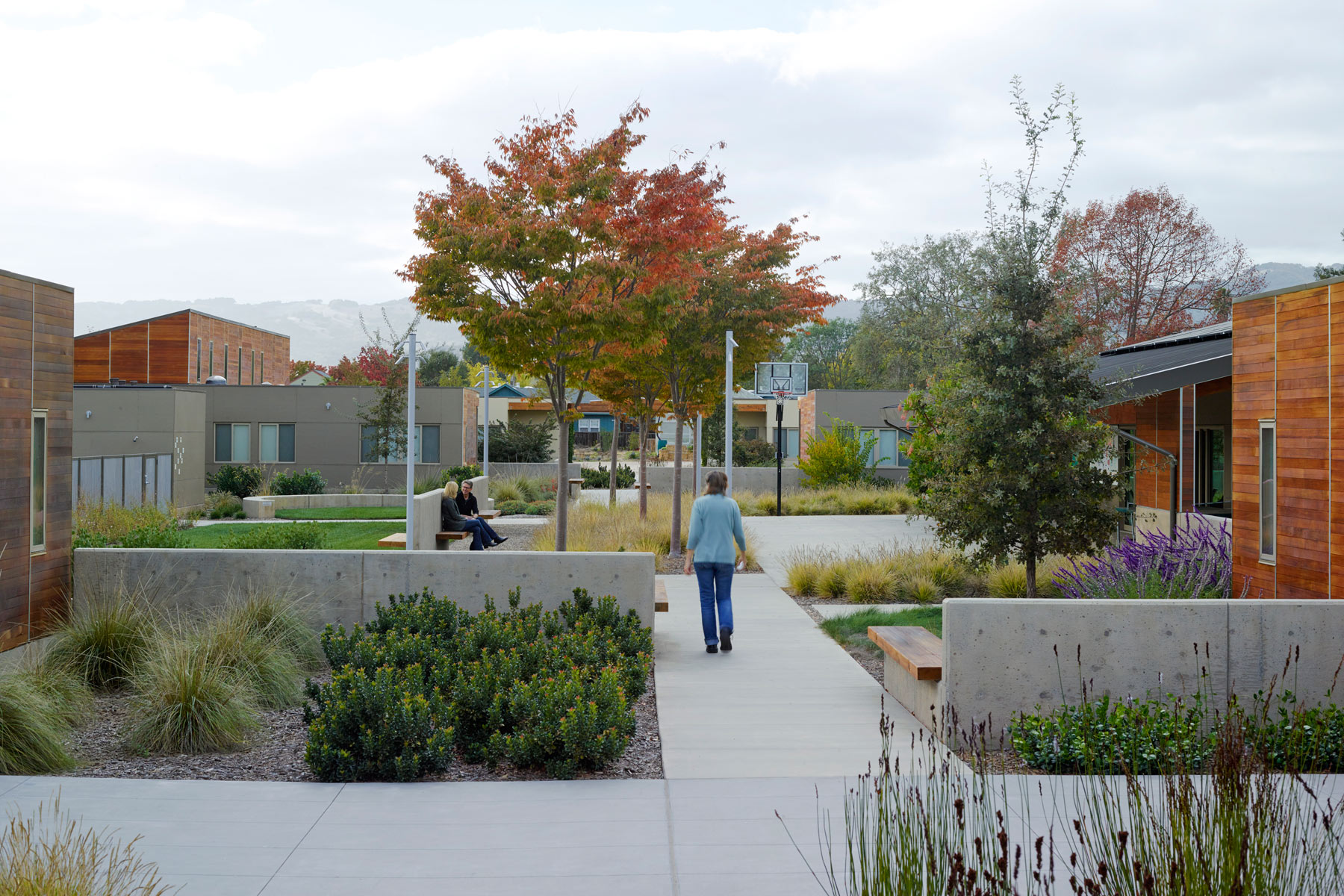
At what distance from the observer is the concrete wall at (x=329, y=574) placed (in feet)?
29.8

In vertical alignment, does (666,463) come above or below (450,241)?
below

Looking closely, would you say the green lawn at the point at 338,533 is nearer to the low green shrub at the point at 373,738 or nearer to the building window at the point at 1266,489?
the low green shrub at the point at 373,738

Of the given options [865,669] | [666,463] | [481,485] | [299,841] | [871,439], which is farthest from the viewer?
[666,463]

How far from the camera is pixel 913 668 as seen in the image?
687 centimetres

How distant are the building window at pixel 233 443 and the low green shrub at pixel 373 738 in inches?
Answer: 1254

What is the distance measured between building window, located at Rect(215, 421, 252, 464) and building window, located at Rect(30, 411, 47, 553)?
→ 27.6 m

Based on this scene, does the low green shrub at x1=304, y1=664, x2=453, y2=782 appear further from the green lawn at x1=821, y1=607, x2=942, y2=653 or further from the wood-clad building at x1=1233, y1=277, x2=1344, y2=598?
the wood-clad building at x1=1233, y1=277, x2=1344, y2=598

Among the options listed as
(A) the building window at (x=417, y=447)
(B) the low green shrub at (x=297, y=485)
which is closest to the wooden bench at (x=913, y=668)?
(B) the low green shrub at (x=297, y=485)

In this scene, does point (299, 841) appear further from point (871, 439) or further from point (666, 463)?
point (666, 463)

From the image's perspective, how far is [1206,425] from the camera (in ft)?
55.8

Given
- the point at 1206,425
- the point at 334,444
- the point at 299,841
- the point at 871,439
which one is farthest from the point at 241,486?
the point at 299,841

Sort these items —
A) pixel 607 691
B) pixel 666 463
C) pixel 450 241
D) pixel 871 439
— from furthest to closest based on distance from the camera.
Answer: pixel 666 463
pixel 871 439
pixel 450 241
pixel 607 691

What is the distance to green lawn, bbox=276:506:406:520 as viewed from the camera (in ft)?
80.4

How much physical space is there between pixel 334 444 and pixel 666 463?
16.1m
